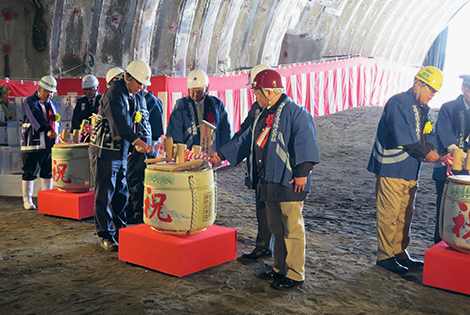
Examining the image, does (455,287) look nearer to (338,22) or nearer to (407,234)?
(407,234)

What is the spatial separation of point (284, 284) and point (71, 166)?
11.4ft

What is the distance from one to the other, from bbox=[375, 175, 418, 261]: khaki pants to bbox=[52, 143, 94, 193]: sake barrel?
12.2 ft

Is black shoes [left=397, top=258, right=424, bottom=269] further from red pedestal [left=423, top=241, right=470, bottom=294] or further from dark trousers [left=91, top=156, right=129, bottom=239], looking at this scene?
dark trousers [left=91, top=156, right=129, bottom=239]

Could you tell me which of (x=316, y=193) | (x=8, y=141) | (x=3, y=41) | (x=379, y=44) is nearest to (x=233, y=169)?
(x=316, y=193)

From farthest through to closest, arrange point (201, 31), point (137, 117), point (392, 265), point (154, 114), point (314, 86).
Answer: point (314, 86) → point (201, 31) → point (154, 114) → point (137, 117) → point (392, 265)

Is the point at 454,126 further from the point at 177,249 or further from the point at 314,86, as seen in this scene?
the point at 314,86

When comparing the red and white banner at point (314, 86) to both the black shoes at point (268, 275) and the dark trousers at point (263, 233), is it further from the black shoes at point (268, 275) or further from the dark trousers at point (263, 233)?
the black shoes at point (268, 275)

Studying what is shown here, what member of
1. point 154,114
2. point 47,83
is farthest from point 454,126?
point 47,83

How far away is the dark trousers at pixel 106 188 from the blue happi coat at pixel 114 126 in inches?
3.7

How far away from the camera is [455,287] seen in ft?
11.6

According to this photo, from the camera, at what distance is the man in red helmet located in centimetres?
356

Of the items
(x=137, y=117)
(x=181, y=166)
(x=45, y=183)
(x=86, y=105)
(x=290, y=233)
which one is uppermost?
(x=86, y=105)

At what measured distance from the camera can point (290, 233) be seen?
143 inches

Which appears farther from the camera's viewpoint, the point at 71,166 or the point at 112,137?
the point at 71,166
